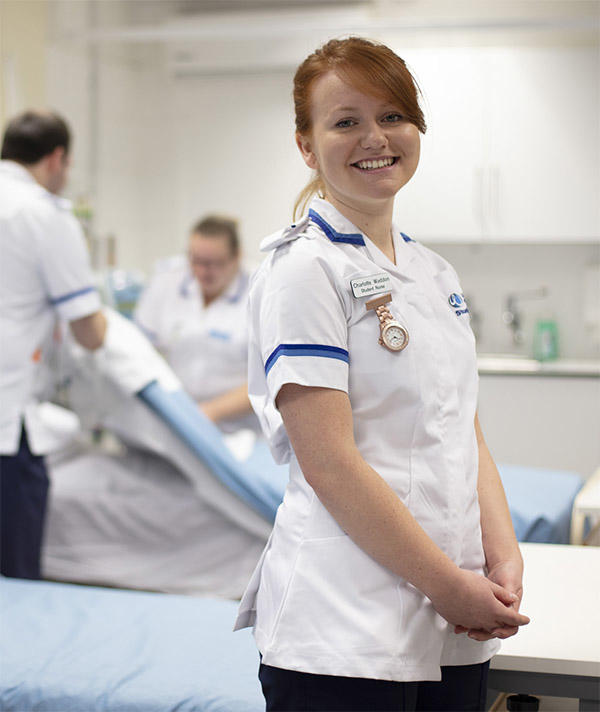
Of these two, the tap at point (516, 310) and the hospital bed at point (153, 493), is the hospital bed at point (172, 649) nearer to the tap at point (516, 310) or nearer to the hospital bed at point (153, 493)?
the hospital bed at point (153, 493)

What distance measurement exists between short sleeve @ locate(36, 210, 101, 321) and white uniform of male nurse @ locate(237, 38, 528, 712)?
5.34 feet

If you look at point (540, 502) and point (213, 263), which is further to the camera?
point (213, 263)

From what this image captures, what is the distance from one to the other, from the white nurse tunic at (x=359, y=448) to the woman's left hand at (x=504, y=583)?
4cm

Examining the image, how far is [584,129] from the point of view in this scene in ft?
13.5

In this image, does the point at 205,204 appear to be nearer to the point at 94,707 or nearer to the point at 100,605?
the point at 100,605

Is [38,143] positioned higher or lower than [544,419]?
higher

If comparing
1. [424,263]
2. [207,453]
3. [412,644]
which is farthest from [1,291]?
[412,644]

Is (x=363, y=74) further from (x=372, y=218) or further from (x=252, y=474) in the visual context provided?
(x=252, y=474)

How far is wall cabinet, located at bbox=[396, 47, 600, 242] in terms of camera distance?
13.1 ft

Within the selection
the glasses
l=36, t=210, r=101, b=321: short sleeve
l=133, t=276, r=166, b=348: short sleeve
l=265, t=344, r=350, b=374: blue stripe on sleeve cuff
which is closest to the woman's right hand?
l=265, t=344, r=350, b=374: blue stripe on sleeve cuff

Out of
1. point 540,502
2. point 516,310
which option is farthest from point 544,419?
point 540,502

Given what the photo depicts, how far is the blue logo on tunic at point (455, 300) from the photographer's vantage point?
1.19 meters

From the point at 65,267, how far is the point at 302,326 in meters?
1.77

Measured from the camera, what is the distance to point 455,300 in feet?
3.95
